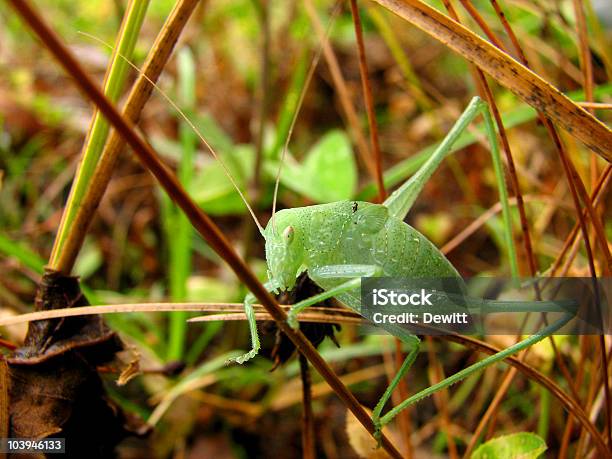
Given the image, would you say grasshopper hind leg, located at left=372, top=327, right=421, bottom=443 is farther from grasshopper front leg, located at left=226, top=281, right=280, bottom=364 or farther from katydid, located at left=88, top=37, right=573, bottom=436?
grasshopper front leg, located at left=226, top=281, right=280, bottom=364

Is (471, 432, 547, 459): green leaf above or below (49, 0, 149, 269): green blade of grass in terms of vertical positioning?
below

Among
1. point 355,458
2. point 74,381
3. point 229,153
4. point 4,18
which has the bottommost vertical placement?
point 355,458

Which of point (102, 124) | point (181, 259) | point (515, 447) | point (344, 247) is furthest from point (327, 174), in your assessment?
point (515, 447)

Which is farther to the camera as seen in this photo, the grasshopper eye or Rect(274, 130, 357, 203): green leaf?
Rect(274, 130, 357, 203): green leaf

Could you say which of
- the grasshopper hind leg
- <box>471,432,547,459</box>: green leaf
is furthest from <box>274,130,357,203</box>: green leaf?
<box>471,432,547,459</box>: green leaf

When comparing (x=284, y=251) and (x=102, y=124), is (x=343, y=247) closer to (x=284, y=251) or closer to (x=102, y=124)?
(x=284, y=251)

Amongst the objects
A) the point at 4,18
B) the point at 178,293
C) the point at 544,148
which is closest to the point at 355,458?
the point at 178,293

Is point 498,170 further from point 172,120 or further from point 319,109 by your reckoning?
point 172,120
